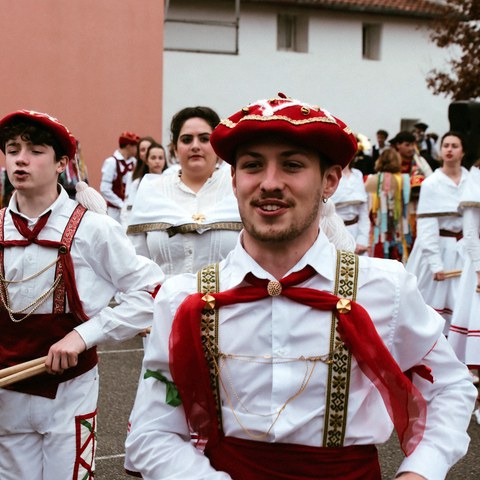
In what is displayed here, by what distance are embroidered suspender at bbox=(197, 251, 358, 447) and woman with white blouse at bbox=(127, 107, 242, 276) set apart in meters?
2.78

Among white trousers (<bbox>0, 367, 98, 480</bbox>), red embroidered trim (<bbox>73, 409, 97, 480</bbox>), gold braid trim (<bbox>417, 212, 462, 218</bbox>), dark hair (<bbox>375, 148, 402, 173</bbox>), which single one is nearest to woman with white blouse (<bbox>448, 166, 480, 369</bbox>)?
gold braid trim (<bbox>417, 212, 462, 218</bbox>)

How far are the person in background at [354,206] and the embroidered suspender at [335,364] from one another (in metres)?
9.56

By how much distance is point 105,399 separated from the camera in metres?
7.64

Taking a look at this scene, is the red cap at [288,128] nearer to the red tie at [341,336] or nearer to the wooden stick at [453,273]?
the red tie at [341,336]

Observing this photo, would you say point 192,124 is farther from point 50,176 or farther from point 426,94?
point 426,94

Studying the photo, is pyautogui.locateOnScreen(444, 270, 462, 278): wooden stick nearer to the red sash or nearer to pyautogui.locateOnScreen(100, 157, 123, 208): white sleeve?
the red sash

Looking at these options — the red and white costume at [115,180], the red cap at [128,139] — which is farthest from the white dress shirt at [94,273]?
the red and white costume at [115,180]

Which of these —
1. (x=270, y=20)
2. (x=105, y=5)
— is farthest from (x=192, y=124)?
(x=270, y=20)

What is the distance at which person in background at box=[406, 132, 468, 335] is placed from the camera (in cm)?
860

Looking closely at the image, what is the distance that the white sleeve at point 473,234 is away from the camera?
24.0ft

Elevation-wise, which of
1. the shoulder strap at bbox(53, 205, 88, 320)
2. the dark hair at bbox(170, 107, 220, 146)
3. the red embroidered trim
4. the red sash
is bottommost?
the red embroidered trim

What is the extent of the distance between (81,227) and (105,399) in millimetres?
3743

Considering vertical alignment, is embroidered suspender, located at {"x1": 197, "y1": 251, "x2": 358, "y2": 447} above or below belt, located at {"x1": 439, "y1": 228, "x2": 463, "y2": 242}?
Result: below

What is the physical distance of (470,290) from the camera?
763 centimetres
